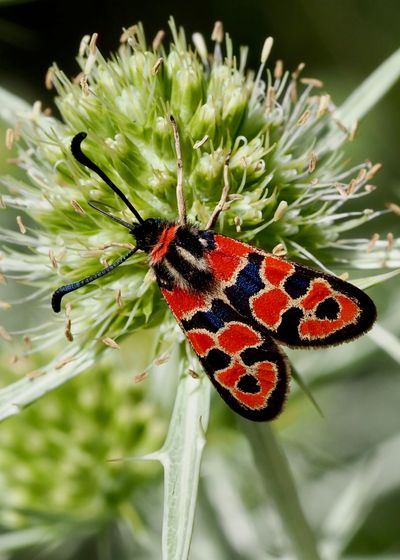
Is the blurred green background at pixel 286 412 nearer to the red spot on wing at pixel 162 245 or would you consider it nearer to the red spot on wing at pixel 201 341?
the red spot on wing at pixel 201 341

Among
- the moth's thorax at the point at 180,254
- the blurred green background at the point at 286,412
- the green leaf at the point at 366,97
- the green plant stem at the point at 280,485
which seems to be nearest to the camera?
the moth's thorax at the point at 180,254

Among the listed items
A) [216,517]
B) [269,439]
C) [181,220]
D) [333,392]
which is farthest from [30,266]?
[333,392]

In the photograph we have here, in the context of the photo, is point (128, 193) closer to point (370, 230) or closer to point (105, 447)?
point (105, 447)

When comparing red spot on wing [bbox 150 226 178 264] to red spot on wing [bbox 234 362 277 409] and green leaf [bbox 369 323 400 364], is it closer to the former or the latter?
red spot on wing [bbox 234 362 277 409]

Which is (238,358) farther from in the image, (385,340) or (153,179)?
(153,179)

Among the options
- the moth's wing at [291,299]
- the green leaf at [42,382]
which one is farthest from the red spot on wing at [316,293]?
the green leaf at [42,382]

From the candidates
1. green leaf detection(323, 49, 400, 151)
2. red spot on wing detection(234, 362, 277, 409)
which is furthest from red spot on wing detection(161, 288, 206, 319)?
green leaf detection(323, 49, 400, 151)
